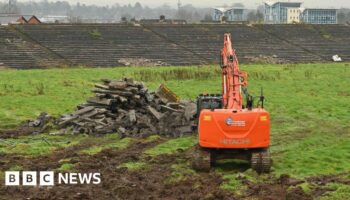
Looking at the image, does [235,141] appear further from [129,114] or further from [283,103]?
[283,103]

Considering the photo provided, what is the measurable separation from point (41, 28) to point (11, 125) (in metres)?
41.7

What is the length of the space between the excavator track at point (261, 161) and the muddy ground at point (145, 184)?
23cm

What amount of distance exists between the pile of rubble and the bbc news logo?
4.58m

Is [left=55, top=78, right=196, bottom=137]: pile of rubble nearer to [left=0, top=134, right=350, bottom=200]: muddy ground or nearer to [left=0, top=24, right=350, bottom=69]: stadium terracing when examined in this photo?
[left=0, top=134, right=350, bottom=200]: muddy ground

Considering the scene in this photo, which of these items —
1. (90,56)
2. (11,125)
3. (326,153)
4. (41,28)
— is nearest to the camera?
(326,153)

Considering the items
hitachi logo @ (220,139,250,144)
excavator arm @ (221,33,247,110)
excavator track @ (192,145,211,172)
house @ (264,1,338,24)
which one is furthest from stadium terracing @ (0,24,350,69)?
house @ (264,1,338,24)

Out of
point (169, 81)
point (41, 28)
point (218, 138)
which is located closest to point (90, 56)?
point (41, 28)

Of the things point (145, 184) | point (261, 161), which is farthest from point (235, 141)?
point (145, 184)

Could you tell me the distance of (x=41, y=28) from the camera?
2315 inches

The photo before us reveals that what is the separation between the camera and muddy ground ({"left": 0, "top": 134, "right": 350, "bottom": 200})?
33.6 feet

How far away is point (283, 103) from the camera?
2341 centimetres

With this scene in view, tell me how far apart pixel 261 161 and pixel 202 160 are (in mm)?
Answer: 1218

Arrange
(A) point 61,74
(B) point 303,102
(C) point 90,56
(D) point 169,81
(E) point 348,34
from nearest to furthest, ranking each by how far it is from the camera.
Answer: (B) point 303,102
(D) point 169,81
(A) point 61,74
(C) point 90,56
(E) point 348,34

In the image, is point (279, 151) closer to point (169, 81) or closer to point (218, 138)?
point (218, 138)
